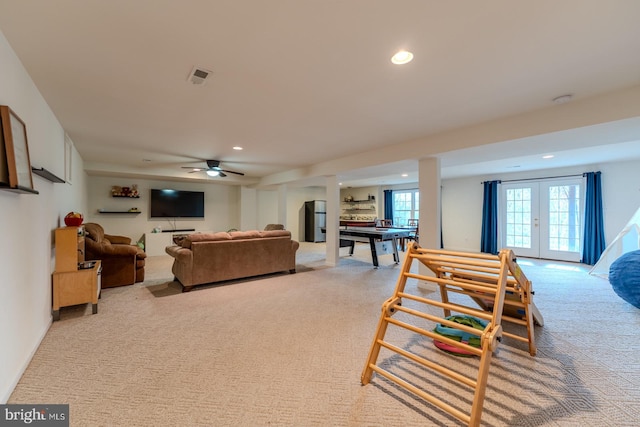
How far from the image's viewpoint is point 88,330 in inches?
101

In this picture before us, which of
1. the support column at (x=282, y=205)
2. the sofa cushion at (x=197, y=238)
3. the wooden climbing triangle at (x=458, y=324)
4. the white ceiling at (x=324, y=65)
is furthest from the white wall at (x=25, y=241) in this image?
the support column at (x=282, y=205)

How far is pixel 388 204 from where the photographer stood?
31.1 feet

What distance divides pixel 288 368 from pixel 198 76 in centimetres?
239

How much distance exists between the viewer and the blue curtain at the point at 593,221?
559 centimetres

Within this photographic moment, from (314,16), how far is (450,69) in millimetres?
1174

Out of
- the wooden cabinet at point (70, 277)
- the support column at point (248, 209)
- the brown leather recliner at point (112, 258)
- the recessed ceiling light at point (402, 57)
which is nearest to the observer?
the recessed ceiling light at point (402, 57)

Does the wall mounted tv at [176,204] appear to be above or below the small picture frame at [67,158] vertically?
below

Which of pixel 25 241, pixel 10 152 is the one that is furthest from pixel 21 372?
pixel 10 152

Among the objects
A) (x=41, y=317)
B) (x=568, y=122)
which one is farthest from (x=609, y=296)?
(x=41, y=317)

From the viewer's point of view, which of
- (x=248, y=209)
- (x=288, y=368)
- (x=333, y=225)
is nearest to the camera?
(x=288, y=368)

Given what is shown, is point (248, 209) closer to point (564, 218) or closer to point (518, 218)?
point (518, 218)

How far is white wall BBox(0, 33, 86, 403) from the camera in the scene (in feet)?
5.42

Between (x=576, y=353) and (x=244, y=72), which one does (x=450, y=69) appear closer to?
(x=244, y=72)

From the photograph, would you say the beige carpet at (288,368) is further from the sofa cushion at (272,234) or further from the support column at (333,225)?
the support column at (333,225)
